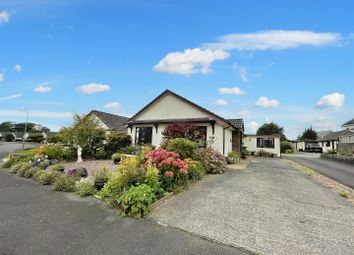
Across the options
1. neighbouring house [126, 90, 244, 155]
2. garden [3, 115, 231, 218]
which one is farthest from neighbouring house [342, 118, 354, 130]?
garden [3, 115, 231, 218]

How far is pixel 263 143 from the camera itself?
35250 millimetres

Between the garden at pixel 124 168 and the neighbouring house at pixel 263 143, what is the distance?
17.2 meters

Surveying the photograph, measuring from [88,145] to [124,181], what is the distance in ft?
40.2

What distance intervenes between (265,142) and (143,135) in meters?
20.9

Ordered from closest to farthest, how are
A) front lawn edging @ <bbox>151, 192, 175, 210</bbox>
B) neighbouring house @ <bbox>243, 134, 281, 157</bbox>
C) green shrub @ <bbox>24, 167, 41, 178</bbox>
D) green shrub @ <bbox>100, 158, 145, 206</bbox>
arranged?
front lawn edging @ <bbox>151, 192, 175, 210</bbox> < green shrub @ <bbox>100, 158, 145, 206</bbox> < green shrub @ <bbox>24, 167, 41, 178</bbox> < neighbouring house @ <bbox>243, 134, 281, 157</bbox>

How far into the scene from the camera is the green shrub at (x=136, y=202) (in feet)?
20.1

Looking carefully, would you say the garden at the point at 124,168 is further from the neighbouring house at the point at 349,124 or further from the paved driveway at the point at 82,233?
the neighbouring house at the point at 349,124

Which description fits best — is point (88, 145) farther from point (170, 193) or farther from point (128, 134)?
point (170, 193)

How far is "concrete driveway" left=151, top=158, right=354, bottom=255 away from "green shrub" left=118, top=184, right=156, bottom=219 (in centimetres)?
31

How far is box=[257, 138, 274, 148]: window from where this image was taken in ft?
113

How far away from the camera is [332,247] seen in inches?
181

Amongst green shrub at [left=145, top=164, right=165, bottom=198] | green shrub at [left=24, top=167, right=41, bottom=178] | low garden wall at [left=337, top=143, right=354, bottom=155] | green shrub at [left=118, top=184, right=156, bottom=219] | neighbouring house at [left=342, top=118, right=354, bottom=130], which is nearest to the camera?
green shrub at [left=118, top=184, right=156, bottom=219]

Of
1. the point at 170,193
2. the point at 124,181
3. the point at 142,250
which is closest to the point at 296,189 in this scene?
the point at 170,193

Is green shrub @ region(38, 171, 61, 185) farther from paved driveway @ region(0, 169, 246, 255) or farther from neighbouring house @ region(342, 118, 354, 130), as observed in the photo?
neighbouring house @ region(342, 118, 354, 130)
